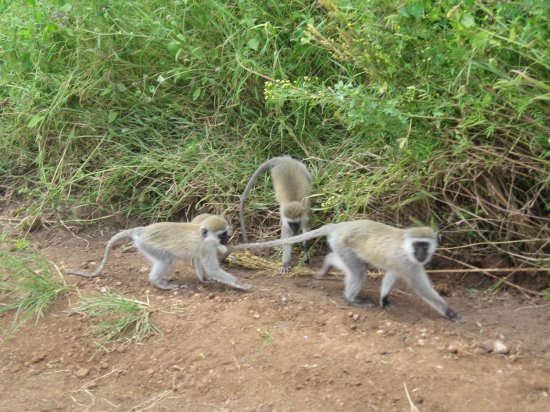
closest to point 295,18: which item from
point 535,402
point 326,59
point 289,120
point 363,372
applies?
point 326,59

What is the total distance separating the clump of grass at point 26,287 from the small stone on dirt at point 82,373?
2.41 feet

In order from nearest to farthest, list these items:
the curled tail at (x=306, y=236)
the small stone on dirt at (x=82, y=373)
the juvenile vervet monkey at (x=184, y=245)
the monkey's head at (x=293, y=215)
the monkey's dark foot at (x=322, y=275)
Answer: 1. the small stone on dirt at (x=82, y=373)
2. the curled tail at (x=306, y=236)
3. the juvenile vervet monkey at (x=184, y=245)
4. the monkey's dark foot at (x=322, y=275)
5. the monkey's head at (x=293, y=215)

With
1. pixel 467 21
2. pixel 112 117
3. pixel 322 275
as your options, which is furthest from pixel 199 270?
pixel 467 21

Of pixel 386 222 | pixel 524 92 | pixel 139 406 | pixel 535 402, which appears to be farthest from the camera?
pixel 386 222

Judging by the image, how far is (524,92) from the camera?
4.39 meters

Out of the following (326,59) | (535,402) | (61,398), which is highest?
(326,59)

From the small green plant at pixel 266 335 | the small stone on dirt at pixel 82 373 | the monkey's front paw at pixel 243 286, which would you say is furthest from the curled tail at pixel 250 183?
the small stone on dirt at pixel 82 373

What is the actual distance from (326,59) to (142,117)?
78.4 inches

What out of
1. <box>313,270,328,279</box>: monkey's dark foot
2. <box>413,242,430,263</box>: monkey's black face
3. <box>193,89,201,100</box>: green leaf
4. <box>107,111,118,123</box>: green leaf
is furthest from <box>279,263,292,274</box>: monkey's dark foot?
<box>107,111,118,123</box>: green leaf

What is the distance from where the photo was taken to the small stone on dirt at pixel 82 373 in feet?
14.5

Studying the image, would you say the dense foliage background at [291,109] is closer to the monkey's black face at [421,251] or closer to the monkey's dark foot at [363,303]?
the monkey's black face at [421,251]

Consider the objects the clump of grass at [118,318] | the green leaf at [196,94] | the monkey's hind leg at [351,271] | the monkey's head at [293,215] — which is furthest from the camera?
the green leaf at [196,94]

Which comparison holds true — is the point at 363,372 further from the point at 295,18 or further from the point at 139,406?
the point at 295,18

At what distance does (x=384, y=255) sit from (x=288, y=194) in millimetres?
1277
